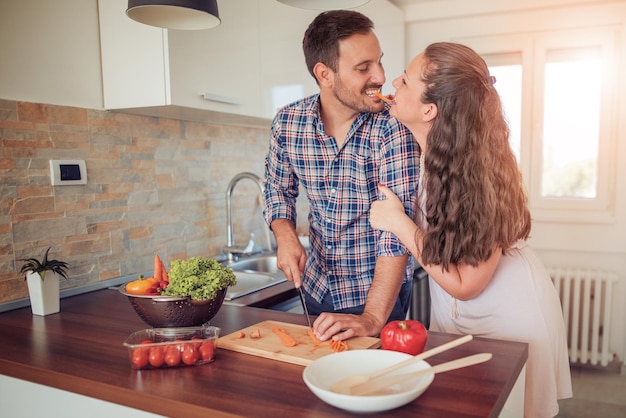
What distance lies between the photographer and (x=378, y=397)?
2.88ft

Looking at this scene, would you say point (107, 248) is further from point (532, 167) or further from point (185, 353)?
point (532, 167)

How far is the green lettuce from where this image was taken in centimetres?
129

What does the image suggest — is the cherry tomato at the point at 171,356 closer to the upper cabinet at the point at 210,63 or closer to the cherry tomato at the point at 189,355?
the cherry tomato at the point at 189,355

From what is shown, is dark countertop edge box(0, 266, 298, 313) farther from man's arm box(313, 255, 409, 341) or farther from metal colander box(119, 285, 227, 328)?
man's arm box(313, 255, 409, 341)

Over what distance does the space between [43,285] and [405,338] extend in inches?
42.8

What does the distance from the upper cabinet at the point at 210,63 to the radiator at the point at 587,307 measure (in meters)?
1.99

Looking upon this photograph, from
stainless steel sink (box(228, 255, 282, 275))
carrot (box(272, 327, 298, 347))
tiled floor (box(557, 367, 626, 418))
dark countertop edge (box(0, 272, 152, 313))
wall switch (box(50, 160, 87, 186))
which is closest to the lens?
carrot (box(272, 327, 298, 347))

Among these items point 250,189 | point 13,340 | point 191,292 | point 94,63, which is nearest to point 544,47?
point 250,189

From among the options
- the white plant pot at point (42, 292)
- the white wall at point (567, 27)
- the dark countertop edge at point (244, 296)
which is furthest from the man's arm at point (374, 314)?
the white wall at point (567, 27)

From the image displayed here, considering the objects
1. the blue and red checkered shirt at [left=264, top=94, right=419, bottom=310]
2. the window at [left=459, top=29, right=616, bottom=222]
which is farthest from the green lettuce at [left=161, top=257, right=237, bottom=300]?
the window at [left=459, top=29, right=616, bottom=222]

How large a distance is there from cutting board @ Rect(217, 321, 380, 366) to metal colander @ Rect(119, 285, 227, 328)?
10cm

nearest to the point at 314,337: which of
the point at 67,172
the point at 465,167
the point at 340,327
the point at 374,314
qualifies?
the point at 340,327

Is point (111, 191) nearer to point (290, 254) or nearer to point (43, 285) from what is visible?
point (43, 285)

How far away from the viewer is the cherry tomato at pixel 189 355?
112 cm
